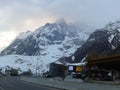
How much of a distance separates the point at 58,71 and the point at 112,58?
332 feet

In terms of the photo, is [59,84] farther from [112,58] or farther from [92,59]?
[92,59]

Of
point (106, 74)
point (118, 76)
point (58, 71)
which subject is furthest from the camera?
point (58, 71)

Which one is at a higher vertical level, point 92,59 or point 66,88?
point 92,59

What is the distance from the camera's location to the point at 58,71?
183 m

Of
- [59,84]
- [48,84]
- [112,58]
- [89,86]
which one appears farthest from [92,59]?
[89,86]

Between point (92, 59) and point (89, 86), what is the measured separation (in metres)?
47.7

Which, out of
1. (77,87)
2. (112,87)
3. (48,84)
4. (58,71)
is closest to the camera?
(112,87)

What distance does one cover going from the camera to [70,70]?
516 ft

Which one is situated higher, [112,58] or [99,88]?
[112,58]

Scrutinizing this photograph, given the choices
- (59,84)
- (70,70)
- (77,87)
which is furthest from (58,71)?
(77,87)

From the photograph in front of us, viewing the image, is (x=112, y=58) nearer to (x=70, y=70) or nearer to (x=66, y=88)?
(x=66, y=88)

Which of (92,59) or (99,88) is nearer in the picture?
(99,88)

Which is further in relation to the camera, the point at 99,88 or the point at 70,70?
the point at 70,70

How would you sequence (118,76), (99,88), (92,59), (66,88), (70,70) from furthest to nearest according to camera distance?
(70,70) → (118,76) → (92,59) → (66,88) → (99,88)
